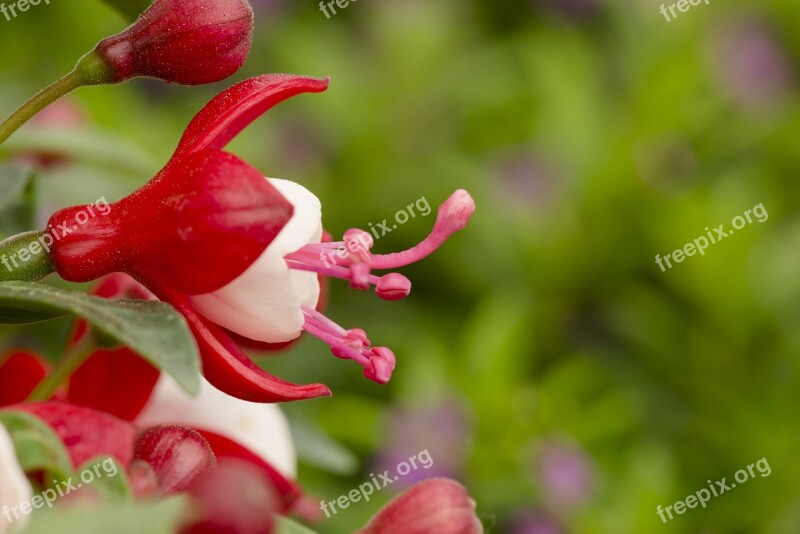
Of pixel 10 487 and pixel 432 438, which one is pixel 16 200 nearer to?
pixel 10 487

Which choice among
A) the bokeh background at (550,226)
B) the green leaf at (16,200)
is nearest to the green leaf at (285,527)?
the green leaf at (16,200)

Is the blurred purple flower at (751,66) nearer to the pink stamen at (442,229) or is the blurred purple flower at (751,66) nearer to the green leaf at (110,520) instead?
the pink stamen at (442,229)

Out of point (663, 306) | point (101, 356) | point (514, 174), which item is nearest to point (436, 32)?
point (514, 174)

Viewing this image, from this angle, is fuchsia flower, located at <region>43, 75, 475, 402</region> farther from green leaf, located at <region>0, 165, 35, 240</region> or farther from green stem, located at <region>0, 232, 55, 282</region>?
green leaf, located at <region>0, 165, 35, 240</region>

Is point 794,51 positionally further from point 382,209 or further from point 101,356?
point 101,356

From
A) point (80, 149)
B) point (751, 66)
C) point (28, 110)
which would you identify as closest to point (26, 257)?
point (28, 110)
